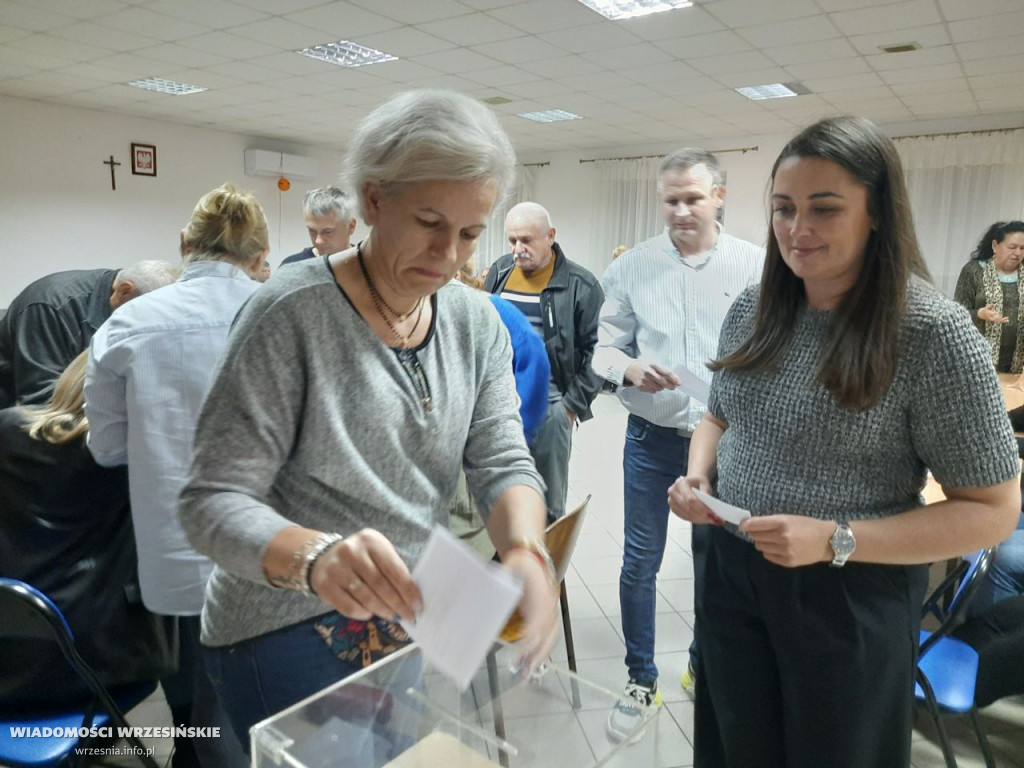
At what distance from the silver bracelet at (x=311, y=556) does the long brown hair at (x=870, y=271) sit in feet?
2.74

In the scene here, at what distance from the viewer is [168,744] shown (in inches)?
87.0

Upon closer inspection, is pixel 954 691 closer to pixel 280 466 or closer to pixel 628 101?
pixel 280 466

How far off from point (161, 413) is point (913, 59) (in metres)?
5.93

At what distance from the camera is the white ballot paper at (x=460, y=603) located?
66 cm

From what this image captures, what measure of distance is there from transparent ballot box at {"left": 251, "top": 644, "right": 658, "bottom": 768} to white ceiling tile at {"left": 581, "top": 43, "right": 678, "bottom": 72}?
17.2 ft

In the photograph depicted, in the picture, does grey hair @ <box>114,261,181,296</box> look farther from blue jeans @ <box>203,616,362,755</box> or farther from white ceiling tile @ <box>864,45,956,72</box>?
white ceiling tile @ <box>864,45,956,72</box>

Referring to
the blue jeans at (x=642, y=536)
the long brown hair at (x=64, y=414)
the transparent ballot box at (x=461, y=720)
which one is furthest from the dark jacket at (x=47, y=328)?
the transparent ballot box at (x=461, y=720)

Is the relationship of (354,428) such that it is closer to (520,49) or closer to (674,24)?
(674,24)

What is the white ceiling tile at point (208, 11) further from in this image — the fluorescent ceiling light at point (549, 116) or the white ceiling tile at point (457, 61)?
the fluorescent ceiling light at point (549, 116)

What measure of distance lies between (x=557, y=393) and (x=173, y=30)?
432 cm

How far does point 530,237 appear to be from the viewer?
3346 mm

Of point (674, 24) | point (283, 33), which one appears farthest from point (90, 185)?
point (674, 24)

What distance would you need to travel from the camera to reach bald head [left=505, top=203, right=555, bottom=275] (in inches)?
132

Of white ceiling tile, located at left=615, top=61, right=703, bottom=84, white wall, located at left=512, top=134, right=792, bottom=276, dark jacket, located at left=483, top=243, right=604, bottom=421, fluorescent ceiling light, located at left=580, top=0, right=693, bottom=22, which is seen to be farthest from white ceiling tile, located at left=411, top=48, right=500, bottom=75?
white wall, located at left=512, top=134, right=792, bottom=276
